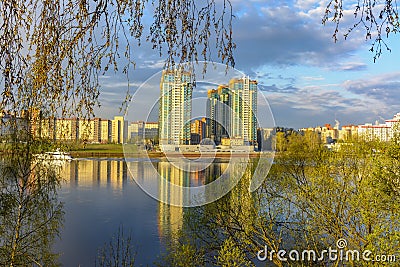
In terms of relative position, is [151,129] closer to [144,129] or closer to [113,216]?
[144,129]

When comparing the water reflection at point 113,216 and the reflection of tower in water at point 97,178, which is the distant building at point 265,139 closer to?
the water reflection at point 113,216

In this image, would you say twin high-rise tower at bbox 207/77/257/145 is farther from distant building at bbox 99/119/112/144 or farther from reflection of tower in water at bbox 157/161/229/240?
reflection of tower in water at bbox 157/161/229/240

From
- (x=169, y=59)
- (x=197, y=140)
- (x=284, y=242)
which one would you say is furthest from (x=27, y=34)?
(x=197, y=140)

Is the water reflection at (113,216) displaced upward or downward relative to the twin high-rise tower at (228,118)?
downward

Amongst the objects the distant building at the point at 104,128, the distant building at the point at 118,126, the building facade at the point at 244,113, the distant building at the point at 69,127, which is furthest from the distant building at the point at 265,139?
the distant building at the point at 69,127

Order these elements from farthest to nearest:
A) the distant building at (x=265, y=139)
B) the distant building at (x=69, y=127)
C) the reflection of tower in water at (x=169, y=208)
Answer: the reflection of tower in water at (x=169, y=208) < the distant building at (x=265, y=139) < the distant building at (x=69, y=127)

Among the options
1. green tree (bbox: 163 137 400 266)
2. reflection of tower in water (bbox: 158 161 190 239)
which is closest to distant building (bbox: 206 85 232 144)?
green tree (bbox: 163 137 400 266)

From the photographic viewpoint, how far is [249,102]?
→ 730cm

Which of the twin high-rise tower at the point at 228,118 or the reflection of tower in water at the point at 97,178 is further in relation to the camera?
the reflection of tower in water at the point at 97,178

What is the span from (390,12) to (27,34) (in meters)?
1.00

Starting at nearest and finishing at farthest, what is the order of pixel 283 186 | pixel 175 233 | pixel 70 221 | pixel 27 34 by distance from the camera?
pixel 27 34 → pixel 283 186 → pixel 175 233 → pixel 70 221

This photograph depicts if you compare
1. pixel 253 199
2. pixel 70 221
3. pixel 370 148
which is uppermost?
pixel 370 148

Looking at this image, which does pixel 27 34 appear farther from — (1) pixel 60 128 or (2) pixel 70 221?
(2) pixel 70 221

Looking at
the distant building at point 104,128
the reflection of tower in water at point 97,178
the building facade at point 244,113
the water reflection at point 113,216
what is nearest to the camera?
the distant building at point 104,128
